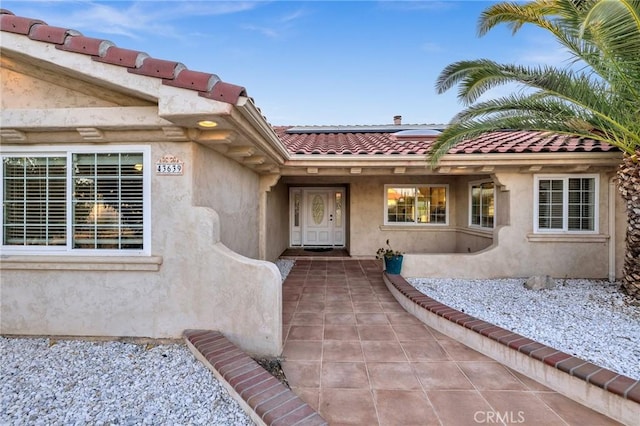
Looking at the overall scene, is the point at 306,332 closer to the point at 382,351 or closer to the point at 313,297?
the point at 382,351

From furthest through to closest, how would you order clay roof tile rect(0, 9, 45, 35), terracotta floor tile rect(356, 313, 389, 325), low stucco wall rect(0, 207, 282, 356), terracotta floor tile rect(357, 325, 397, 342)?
terracotta floor tile rect(356, 313, 389, 325) → terracotta floor tile rect(357, 325, 397, 342) → low stucco wall rect(0, 207, 282, 356) → clay roof tile rect(0, 9, 45, 35)

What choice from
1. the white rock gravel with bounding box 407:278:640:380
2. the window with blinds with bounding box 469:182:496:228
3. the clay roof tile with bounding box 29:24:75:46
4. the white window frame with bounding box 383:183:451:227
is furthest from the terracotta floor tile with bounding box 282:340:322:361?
the white window frame with bounding box 383:183:451:227

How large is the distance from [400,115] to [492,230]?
360 inches

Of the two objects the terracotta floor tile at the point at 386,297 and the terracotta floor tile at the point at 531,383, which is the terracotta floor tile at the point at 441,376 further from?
the terracotta floor tile at the point at 386,297

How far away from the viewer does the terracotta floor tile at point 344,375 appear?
338 cm

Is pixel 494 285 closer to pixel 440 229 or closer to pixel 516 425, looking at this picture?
pixel 440 229

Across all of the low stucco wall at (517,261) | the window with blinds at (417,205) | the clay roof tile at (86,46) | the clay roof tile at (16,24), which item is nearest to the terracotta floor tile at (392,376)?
the low stucco wall at (517,261)

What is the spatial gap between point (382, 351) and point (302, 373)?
46.6 inches

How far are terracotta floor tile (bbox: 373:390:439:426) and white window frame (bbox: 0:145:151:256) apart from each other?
11.5ft

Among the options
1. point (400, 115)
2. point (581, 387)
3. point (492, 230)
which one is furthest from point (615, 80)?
point (400, 115)

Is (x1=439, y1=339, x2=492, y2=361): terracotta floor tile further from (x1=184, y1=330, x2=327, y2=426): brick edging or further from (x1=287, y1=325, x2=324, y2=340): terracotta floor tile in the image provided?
(x1=184, y1=330, x2=327, y2=426): brick edging

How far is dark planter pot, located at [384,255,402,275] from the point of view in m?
7.59

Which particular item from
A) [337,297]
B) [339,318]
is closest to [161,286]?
[339,318]

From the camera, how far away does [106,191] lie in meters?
4.37
